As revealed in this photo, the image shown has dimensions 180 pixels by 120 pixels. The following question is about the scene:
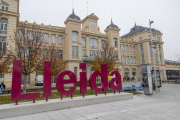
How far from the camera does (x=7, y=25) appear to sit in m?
21.2

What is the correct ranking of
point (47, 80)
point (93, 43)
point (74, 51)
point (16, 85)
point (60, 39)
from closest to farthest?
point (16, 85)
point (47, 80)
point (74, 51)
point (60, 39)
point (93, 43)

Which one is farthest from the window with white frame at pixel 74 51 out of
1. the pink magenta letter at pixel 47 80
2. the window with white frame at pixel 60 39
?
the pink magenta letter at pixel 47 80

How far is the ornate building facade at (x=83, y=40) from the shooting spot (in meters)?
21.4

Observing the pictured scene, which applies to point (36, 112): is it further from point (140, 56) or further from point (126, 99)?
point (140, 56)

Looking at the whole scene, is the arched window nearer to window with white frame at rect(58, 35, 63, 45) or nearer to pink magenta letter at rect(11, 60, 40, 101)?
window with white frame at rect(58, 35, 63, 45)

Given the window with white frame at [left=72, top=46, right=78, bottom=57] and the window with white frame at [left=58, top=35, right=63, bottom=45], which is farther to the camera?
the window with white frame at [left=58, top=35, right=63, bottom=45]

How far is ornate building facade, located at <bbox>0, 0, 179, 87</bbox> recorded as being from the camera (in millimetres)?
21438

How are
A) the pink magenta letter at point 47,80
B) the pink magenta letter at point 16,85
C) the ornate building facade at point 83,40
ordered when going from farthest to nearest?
the ornate building facade at point 83,40, the pink magenta letter at point 47,80, the pink magenta letter at point 16,85

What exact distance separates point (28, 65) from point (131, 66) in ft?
112

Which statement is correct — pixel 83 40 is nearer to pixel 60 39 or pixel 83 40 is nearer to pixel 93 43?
pixel 93 43

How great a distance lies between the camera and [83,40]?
31141 mm

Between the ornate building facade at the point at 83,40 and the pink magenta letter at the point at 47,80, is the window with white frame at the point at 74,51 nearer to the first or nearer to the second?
the ornate building facade at the point at 83,40

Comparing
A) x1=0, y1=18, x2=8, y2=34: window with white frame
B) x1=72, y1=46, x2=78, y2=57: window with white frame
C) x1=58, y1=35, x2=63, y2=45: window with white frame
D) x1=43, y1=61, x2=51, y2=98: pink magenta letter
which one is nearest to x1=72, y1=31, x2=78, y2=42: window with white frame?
x1=72, y1=46, x2=78, y2=57: window with white frame

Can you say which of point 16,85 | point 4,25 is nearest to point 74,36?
point 4,25
